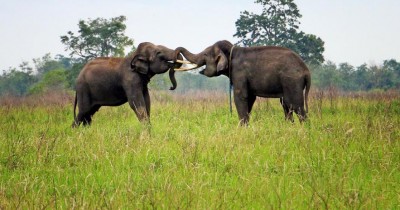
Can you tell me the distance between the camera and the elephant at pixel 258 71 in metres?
7.86

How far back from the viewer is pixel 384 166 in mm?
4332

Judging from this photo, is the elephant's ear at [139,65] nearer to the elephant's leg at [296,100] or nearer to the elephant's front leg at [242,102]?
the elephant's front leg at [242,102]

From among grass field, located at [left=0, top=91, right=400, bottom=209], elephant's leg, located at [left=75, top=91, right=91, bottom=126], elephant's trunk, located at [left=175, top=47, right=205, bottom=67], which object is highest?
elephant's trunk, located at [left=175, top=47, right=205, bottom=67]

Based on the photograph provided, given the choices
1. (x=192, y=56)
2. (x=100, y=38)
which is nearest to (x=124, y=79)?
(x=192, y=56)

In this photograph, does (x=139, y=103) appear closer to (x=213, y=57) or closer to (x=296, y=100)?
(x=213, y=57)

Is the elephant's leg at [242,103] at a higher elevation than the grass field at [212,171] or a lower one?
higher

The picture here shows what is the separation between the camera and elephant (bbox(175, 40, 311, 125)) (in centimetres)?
786

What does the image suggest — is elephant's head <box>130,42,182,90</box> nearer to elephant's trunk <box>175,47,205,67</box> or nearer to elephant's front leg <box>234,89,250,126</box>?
elephant's trunk <box>175,47,205,67</box>

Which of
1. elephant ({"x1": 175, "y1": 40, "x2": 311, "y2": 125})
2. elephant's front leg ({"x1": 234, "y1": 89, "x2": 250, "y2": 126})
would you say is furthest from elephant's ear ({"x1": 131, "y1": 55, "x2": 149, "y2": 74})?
elephant's front leg ({"x1": 234, "y1": 89, "x2": 250, "y2": 126})

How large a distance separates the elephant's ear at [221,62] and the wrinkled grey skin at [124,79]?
953mm

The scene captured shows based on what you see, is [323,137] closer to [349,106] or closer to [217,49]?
[217,49]

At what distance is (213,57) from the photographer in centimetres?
870

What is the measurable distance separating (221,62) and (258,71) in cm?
80

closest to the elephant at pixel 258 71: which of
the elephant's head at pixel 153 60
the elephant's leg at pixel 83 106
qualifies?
the elephant's head at pixel 153 60
